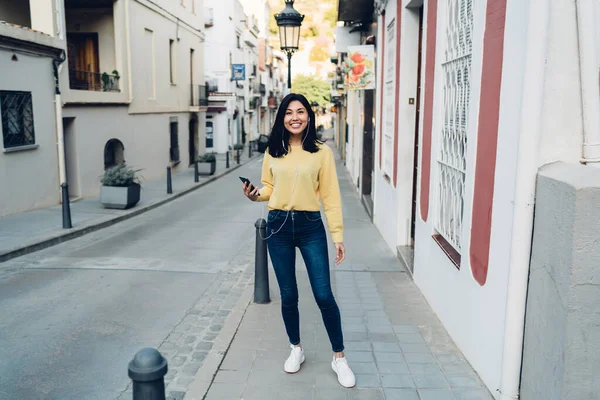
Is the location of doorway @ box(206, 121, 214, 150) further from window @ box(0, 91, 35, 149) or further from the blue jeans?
the blue jeans

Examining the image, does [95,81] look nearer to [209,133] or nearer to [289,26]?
[289,26]

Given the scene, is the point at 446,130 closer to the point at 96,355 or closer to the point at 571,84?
the point at 571,84

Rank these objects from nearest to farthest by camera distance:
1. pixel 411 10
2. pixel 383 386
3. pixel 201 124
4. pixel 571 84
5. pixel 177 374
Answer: pixel 571 84
pixel 383 386
pixel 177 374
pixel 411 10
pixel 201 124

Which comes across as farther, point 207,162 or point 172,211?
point 207,162

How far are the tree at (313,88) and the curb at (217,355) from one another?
65231 mm

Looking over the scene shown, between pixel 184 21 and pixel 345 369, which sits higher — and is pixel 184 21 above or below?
above

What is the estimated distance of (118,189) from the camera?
40.9ft

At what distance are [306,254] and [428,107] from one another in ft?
8.78

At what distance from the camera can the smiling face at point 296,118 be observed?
3730 mm

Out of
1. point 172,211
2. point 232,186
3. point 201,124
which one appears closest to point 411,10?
point 172,211

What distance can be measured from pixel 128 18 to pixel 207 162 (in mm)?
6048

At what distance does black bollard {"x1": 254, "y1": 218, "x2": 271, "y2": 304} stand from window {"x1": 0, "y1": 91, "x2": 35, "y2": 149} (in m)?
7.86

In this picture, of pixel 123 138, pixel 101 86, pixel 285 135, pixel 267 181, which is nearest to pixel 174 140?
pixel 123 138

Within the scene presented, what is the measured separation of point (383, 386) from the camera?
3.83 m
